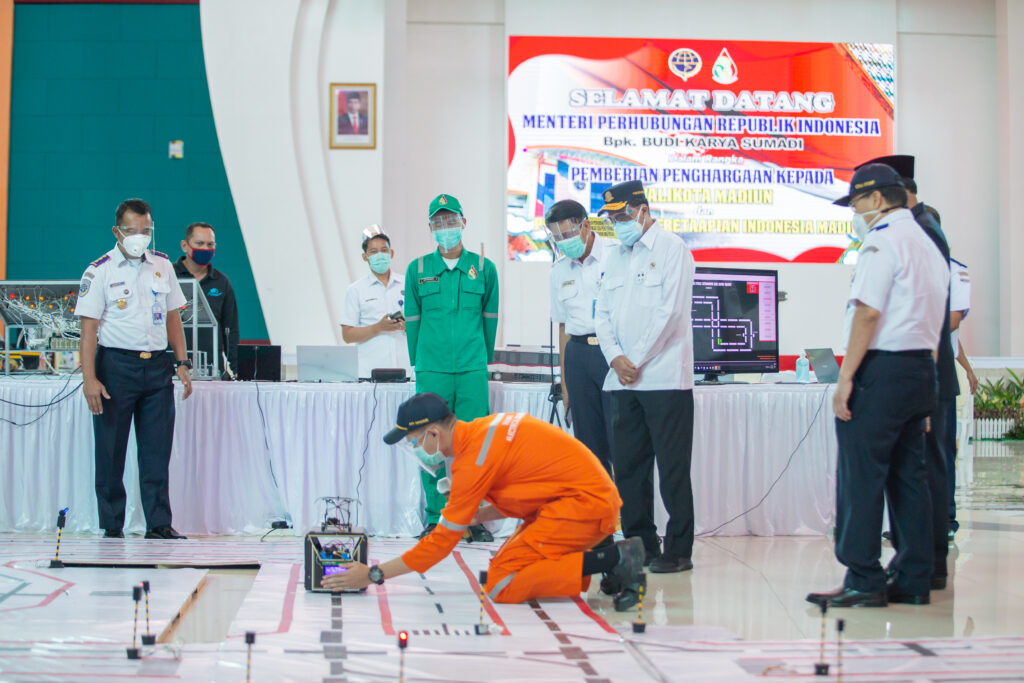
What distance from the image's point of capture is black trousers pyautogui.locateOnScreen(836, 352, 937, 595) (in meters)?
3.04

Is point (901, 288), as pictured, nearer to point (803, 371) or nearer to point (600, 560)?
point (600, 560)

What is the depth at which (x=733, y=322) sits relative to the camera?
15.8ft

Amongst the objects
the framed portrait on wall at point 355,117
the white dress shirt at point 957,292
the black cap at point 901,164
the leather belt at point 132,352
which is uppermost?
the framed portrait on wall at point 355,117

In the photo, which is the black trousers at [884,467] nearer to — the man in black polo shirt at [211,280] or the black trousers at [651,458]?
the black trousers at [651,458]

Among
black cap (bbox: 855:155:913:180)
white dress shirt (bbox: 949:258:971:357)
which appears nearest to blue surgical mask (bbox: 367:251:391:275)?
black cap (bbox: 855:155:913:180)

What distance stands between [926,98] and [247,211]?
22.0 feet

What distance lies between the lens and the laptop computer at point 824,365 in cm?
506

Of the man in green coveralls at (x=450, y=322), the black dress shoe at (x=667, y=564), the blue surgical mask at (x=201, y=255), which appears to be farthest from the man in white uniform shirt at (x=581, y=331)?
the blue surgical mask at (x=201, y=255)

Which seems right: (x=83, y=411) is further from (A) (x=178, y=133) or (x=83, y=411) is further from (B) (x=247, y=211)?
(A) (x=178, y=133)

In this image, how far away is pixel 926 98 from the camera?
9383mm

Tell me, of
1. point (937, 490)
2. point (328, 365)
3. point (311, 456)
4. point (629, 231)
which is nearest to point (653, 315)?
point (629, 231)

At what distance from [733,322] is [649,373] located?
1.18 metres

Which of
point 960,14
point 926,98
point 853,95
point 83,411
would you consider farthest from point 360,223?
point 960,14

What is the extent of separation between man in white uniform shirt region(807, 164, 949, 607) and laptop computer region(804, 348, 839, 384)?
1896mm
